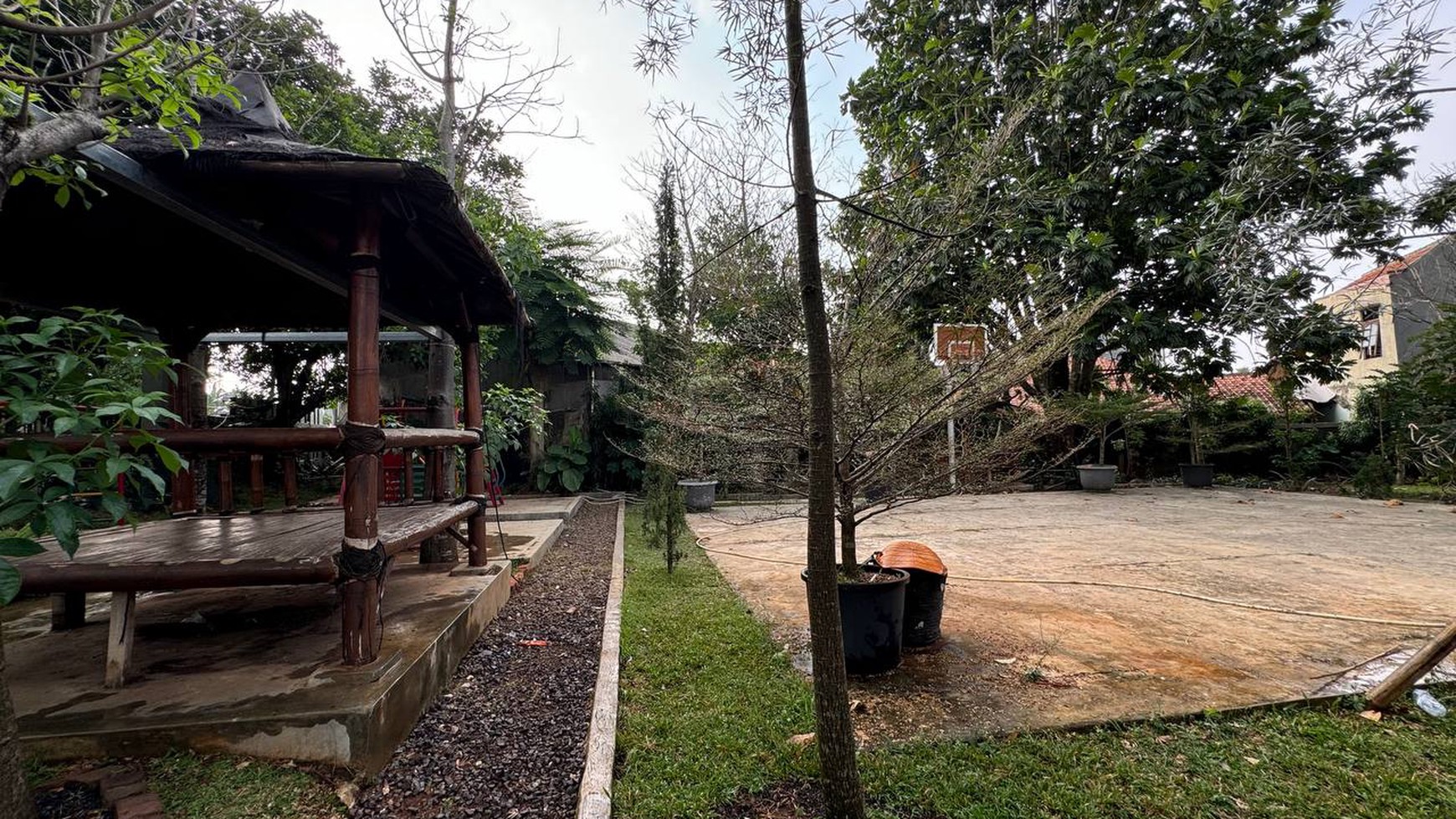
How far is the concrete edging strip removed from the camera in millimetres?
1917

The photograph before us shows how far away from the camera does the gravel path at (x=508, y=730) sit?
2.01 meters

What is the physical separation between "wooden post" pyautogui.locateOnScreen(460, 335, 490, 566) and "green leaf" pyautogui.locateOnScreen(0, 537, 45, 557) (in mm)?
2747

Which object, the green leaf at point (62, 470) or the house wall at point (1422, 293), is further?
the house wall at point (1422, 293)

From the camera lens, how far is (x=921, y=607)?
129 inches

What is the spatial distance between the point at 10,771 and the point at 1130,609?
5203 millimetres

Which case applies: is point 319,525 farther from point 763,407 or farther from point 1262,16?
point 1262,16

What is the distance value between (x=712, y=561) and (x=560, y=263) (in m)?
7.15

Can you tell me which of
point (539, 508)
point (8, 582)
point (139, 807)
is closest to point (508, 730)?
point (139, 807)

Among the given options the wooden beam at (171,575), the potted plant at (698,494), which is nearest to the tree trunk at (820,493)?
the wooden beam at (171,575)

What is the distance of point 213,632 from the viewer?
286 cm

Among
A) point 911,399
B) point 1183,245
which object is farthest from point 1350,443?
point 911,399

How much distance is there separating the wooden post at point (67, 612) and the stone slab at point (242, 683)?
7 centimetres

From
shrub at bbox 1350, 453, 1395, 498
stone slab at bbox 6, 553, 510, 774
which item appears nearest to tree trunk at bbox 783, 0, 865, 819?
stone slab at bbox 6, 553, 510, 774

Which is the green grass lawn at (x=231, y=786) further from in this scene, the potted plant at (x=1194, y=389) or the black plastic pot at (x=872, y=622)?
the potted plant at (x=1194, y=389)
